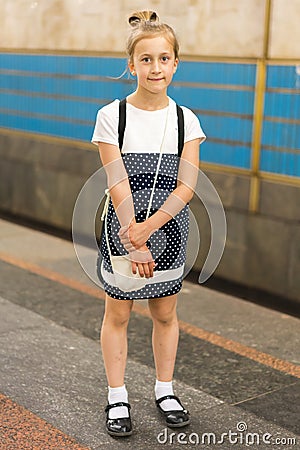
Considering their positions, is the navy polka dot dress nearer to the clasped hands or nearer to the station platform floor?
the clasped hands

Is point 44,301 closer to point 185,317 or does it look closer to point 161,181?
point 185,317

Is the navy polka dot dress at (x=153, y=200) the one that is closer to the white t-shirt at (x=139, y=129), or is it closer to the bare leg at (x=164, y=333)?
the white t-shirt at (x=139, y=129)

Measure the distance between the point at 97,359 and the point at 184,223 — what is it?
1238 mm

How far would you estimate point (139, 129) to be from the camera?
3.20 meters

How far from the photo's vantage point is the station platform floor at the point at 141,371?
3.41 meters

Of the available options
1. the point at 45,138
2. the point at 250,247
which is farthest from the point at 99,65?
the point at 250,247

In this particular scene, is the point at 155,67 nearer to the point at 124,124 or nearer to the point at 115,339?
Answer: the point at 124,124

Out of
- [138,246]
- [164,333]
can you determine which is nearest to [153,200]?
[138,246]

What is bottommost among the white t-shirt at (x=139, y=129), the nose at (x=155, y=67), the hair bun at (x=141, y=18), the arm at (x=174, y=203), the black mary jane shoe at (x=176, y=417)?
the black mary jane shoe at (x=176, y=417)

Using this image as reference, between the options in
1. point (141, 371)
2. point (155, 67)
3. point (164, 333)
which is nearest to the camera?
point (155, 67)

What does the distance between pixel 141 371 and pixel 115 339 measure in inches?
28.8

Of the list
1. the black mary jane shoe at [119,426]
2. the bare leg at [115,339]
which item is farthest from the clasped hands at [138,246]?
the black mary jane shoe at [119,426]

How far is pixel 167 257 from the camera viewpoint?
10.8ft

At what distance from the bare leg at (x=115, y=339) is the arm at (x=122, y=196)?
0.26 m
